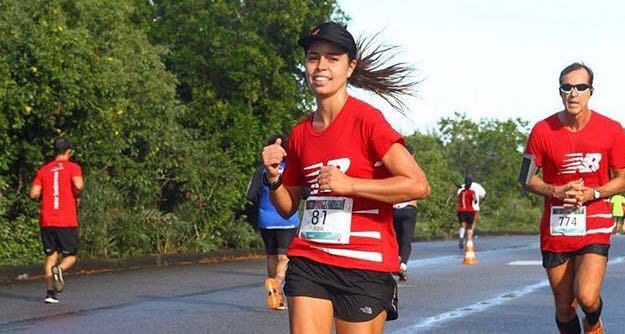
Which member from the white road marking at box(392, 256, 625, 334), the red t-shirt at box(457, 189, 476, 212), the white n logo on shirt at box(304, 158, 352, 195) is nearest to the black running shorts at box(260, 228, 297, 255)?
the white road marking at box(392, 256, 625, 334)

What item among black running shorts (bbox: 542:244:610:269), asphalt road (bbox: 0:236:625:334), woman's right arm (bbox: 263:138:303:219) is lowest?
asphalt road (bbox: 0:236:625:334)

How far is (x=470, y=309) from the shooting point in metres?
12.9

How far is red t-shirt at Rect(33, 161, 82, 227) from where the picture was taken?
539 inches

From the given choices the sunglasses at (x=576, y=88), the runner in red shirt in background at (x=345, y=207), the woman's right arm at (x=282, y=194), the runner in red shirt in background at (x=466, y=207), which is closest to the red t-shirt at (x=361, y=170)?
the runner in red shirt in background at (x=345, y=207)

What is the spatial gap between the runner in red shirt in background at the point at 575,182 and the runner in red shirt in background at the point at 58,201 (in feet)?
22.4

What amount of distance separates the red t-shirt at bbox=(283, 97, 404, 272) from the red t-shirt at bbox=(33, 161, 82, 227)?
331 inches

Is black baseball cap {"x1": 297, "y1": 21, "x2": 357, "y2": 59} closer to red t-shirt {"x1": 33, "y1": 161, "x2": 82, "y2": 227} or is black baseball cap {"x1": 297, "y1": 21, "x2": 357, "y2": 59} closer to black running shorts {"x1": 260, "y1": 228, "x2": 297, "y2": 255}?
black running shorts {"x1": 260, "y1": 228, "x2": 297, "y2": 255}

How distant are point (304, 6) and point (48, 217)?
14.4 metres

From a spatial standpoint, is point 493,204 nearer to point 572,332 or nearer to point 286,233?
point 286,233

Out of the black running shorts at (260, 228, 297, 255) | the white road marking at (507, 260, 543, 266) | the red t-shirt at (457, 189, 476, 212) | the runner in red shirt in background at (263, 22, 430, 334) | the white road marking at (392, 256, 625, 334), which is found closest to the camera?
the runner in red shirt in background at (263, 22, 430, 334)

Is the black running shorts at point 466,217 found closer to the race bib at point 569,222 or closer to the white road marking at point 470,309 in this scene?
the white road marking at point 470,309

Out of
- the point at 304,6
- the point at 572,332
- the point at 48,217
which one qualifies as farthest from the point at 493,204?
the point at 572,332

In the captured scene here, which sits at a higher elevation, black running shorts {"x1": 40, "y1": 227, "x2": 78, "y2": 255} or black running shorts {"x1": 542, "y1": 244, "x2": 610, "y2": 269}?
black running shorts {"x1": 542, "y1": 244, "x2": 610, "y2": 269}

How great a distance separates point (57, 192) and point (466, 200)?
1680cm
